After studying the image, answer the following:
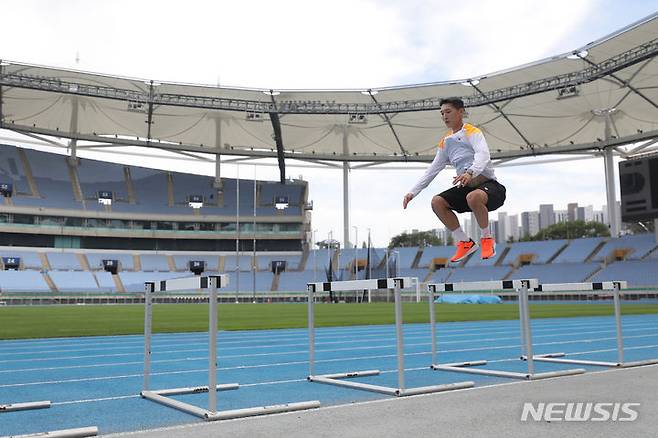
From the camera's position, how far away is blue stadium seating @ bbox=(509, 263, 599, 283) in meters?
51.9

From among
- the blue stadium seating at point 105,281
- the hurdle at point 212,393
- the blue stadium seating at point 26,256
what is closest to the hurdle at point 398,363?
the hurdle at point 212,393

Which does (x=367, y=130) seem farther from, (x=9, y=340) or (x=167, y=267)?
(x=9, y=340)

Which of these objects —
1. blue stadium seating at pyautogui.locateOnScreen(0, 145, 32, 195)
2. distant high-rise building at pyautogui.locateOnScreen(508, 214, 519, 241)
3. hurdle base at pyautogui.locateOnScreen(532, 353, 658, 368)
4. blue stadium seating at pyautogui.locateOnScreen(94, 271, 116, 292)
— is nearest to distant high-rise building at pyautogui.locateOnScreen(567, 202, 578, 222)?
distant high-rise building at pyautogui.locateOnScreen(508, 214, 519, 241)

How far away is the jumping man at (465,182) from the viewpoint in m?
4.55

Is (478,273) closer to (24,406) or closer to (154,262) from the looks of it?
(154,262)

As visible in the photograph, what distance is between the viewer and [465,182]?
4.50 m

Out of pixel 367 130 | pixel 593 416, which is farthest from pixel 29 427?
pixel 367 130

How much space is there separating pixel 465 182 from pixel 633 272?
4946 centimetres

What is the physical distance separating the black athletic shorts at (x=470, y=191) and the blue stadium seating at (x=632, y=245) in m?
51.2

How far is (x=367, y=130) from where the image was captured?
2159 inches

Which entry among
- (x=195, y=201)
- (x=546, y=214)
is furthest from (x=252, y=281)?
(x=546, y=214)

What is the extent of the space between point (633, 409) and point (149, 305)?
5.53m

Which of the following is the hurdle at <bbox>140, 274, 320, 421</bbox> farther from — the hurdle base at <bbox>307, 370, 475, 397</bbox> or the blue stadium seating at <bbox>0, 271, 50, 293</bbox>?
the blue stadium seating at <bbox>0, 271, 50, 293</bbox>

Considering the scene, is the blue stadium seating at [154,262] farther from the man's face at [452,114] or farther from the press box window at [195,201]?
the man's face at [452,114]
